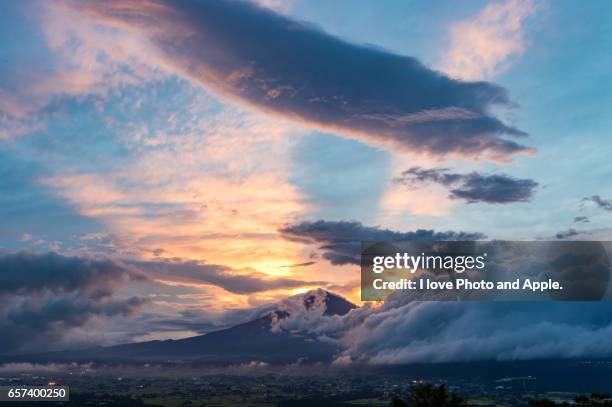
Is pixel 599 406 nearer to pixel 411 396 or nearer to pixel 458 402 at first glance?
pixel 458 402

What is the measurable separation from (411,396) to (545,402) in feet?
64.4

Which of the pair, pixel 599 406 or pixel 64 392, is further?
pixel 64 392

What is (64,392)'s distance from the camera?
130 meters

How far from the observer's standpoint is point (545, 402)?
84438mm

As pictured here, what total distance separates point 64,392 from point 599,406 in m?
106

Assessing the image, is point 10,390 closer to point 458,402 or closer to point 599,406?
point 458,402

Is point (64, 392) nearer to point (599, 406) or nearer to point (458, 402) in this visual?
point (458, 402)

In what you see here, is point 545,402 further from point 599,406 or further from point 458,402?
point 458,402

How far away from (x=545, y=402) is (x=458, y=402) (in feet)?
46.9

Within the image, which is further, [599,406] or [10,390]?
[10,390]

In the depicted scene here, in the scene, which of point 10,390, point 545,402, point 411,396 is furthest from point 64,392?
point 545,402

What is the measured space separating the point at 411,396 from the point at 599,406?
27.2m

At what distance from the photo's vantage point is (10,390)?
419 feet

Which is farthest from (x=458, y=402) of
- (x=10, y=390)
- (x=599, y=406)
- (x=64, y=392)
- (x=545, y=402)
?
(x=10, y=390)
